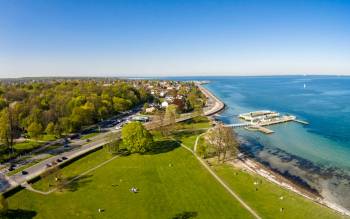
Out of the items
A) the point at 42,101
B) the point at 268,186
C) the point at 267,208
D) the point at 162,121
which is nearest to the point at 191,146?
the point at 162,121

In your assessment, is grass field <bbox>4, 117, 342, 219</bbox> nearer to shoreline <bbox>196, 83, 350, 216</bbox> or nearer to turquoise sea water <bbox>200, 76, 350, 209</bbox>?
shoreline <bbox>196, 83, 350, 216</bbox>

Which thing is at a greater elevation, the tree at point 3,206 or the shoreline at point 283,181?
the tree at point 3,206

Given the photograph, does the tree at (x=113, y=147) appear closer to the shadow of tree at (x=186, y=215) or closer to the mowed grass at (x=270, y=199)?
the mowed grass at (x=270, y=199)

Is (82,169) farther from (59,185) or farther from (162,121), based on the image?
(162,121)

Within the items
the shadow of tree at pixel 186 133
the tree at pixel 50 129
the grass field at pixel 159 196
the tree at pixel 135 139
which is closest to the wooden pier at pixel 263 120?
the shadow of tree at pixel 186 133

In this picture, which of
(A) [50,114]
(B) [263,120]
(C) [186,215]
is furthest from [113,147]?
(B) [263,120]

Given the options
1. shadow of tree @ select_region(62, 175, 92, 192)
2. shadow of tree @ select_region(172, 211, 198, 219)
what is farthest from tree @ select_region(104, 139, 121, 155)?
shadow of tree @ select_region(172, 211, 198, 219)

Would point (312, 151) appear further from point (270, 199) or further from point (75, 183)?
point (75, 183)
